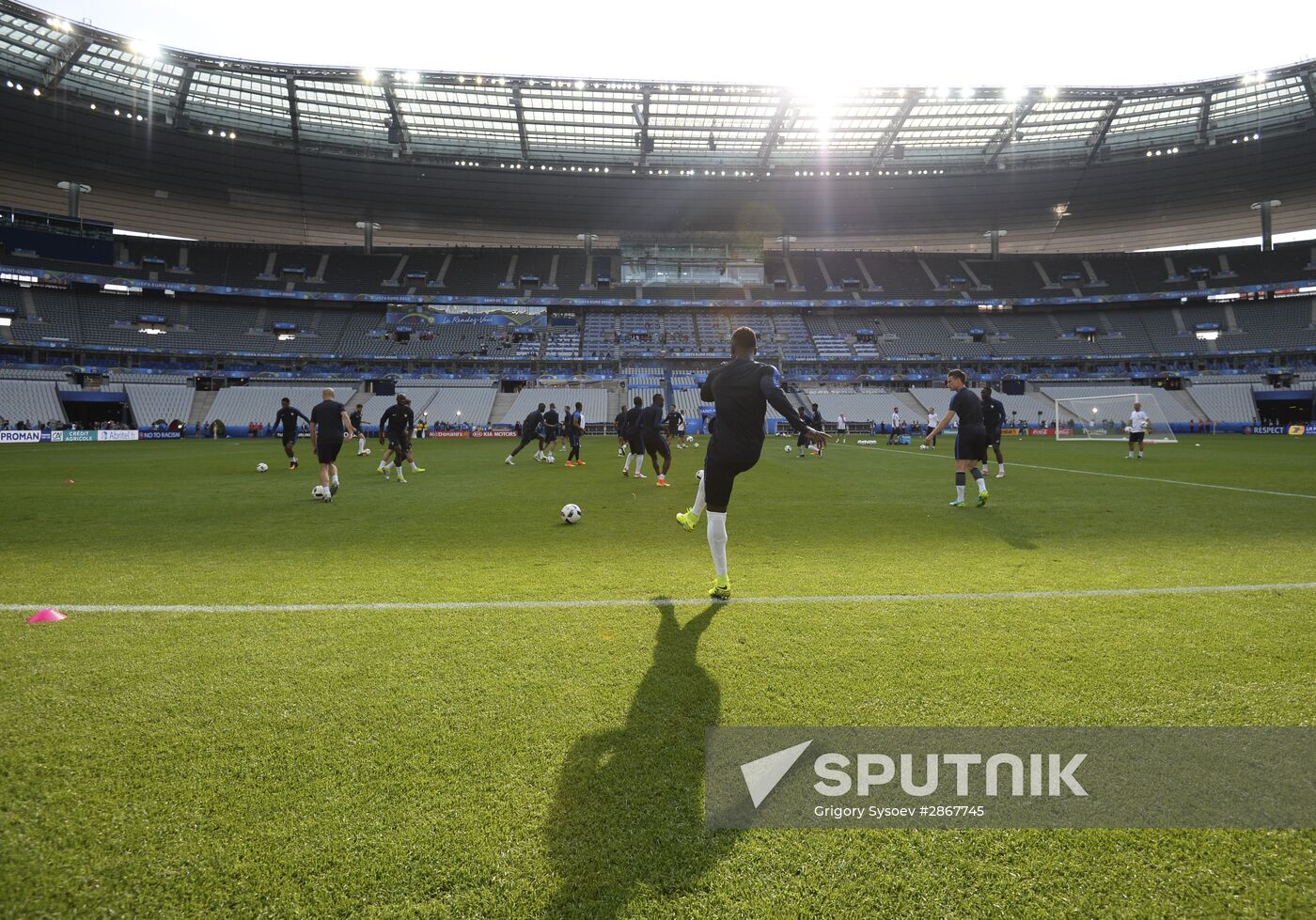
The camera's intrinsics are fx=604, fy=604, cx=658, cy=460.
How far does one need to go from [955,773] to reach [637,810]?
4.03 feet

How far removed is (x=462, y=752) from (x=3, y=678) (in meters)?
2.72

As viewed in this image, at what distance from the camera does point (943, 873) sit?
5.84 ft

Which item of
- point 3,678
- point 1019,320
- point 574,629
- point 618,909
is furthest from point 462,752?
point 1019,320

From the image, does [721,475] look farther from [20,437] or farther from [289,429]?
[20,437]

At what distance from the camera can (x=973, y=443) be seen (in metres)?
9.66

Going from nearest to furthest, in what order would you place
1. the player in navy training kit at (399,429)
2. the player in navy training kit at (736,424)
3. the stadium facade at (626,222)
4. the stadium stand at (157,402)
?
the player in navy training kit at (736,424)
the player in navy training kit at (399,429)
the stadium facade at (626,222)
the stadium stand at (157,402)

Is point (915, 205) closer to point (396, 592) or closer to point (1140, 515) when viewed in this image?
point (1140, 515)

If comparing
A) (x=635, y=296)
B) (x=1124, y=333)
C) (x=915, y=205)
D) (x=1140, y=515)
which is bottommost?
(x=1140, y=515)

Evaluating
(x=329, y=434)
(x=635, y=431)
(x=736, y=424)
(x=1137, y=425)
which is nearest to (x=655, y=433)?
(x=635, y=431)

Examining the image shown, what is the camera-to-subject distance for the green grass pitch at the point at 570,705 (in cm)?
174

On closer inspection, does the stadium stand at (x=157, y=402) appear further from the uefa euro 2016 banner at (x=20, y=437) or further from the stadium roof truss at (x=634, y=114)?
the stadium roof truss at (x=634, y=114)

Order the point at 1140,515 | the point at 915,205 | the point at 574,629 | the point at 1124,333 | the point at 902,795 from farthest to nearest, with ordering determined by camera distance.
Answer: the point at 1124,333 → the point at 915,205 → the point at 1140,515 → the point at 574,629 → the point at 902,795

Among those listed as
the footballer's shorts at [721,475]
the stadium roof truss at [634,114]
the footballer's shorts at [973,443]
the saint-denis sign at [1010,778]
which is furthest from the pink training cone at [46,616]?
the stadium roof truss at [634,114]

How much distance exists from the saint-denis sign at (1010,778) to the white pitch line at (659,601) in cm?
198
